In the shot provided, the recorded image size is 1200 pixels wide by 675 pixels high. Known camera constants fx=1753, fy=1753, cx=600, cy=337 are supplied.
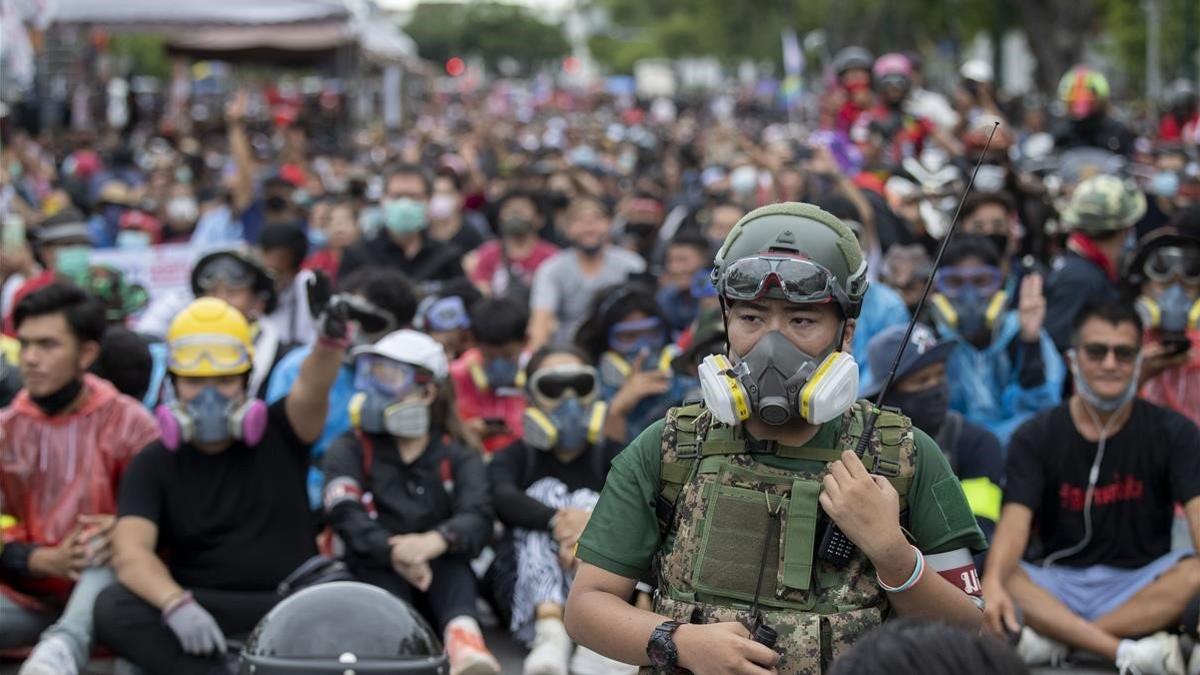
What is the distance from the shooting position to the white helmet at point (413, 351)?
698 cm

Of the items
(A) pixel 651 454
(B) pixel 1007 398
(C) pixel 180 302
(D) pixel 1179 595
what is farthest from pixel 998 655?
(C) pixel 180 302

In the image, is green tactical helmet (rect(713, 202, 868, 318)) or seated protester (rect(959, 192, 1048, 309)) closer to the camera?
green tactical helmet (rect(713, 202, 868, 318))

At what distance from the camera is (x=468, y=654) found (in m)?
6.32

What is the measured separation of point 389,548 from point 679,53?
94.9 metres

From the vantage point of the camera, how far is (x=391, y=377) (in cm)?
702

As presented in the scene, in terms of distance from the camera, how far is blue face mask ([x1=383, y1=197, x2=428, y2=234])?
Result: 37.3ft

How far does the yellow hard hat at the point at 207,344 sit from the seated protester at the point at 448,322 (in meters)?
2.62

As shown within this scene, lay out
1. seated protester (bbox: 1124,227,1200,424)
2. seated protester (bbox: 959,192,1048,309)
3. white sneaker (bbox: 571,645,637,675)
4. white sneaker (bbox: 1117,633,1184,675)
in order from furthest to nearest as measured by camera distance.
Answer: seated protester (bbox: 959,192,1048,309)
seated protester (bbox: 1124,227,1200,424)
white sneaker (bbox: 571,645,637,675)
white sneaker (bbox: 1117,633,1184,675)

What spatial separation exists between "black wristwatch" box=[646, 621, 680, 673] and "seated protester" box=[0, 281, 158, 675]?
13.4ft

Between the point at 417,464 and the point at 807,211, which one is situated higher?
the point at 807,211

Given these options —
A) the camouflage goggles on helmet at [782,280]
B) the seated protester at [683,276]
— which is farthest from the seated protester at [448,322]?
the camouflage goggles on helmet at [782,280]

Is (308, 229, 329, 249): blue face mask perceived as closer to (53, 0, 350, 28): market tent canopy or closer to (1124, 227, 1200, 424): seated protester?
(1124, 227, 1200, 424): seated protester

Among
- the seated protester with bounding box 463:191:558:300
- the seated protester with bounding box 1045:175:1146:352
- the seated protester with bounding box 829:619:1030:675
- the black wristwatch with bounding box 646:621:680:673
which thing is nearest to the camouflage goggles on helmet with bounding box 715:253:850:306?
the black wristwatch with bounding box 646:621:680:673

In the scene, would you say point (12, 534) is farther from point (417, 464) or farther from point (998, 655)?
point (998, 655)
